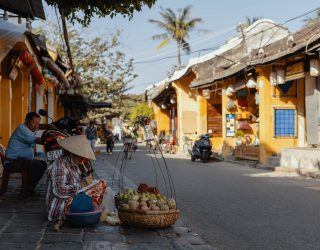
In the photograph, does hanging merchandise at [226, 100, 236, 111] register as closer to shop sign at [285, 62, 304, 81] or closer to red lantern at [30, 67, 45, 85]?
shop sign at [285, 62, 304, 81]

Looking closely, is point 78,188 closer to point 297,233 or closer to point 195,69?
point 297,233

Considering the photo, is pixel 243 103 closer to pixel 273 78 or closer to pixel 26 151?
pixel 273 78

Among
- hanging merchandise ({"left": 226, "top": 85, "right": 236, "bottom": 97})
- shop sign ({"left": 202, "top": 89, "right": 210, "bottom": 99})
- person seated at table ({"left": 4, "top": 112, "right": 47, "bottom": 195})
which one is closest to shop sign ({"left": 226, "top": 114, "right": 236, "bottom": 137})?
hanging merchandise ({"left": 226, "top": 85, "right": 236, "bottom": 97})

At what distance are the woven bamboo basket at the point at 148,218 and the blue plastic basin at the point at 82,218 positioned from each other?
1.23ft

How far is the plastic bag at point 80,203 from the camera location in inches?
243

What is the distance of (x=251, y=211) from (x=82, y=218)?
326 centimetres

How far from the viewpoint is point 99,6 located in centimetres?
738

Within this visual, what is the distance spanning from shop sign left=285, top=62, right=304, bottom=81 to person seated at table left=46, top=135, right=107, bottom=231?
39.1ft

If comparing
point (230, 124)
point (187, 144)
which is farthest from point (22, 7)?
point (187, 144)

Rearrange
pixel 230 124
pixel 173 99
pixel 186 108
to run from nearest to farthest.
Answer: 1. pixel 230 124
2. pixel 186 108
3. pixel 173 99

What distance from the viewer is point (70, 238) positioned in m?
5.73

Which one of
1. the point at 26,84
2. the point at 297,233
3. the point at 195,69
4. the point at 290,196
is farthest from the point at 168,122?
the point at 297,233

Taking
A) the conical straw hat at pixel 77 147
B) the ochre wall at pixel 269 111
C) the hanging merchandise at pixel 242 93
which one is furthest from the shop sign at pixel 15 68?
the hanging merchandise at pixel 242 93

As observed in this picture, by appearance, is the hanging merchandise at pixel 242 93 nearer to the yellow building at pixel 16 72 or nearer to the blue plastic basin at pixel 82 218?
the yellow building at pixel 16 72
